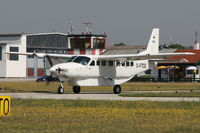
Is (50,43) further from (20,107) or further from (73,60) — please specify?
(20,107)

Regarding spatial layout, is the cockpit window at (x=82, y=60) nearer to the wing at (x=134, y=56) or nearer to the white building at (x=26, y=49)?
the wing at (x=134, y=56)

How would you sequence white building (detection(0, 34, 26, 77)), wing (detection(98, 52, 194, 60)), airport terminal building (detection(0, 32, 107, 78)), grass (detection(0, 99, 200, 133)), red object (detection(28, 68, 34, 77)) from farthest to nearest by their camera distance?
red object (detection(28, 68, 34, 77)), airport terminal building (detection(0, 32, 107, 78)), white building (detection(0, 34, 26, 77)), wing (detection(98, 52, 194, 60)), grass (detection(0, 99, 200, 133))

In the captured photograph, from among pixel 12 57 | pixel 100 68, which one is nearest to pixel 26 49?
pixel 12 57

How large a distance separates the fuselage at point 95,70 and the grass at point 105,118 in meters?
10.4

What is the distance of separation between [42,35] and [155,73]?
107 feet

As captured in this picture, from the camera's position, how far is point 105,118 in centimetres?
1931

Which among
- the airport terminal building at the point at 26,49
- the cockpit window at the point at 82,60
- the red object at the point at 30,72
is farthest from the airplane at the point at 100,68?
the red object at the point at 30,72

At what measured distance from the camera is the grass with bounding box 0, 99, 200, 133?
15.8 m

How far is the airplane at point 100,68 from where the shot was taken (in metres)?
37.2

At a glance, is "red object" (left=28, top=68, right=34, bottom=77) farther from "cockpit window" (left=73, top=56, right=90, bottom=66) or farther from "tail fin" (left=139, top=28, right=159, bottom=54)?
"cockpit window" (left=73, top=56, right=90, bottom=66)

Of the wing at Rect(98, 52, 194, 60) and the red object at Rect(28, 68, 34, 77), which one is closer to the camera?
the wing at Rect(98, 52, 194, 60)

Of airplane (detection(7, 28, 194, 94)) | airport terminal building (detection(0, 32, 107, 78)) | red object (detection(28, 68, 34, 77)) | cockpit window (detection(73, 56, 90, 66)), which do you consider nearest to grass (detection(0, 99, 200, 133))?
airplane (detection(7, 28, 194, 94))

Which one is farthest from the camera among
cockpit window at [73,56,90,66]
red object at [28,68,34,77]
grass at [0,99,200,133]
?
red object at [28,68,34,77]

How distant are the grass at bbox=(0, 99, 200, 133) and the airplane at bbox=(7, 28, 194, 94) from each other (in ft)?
34.7
